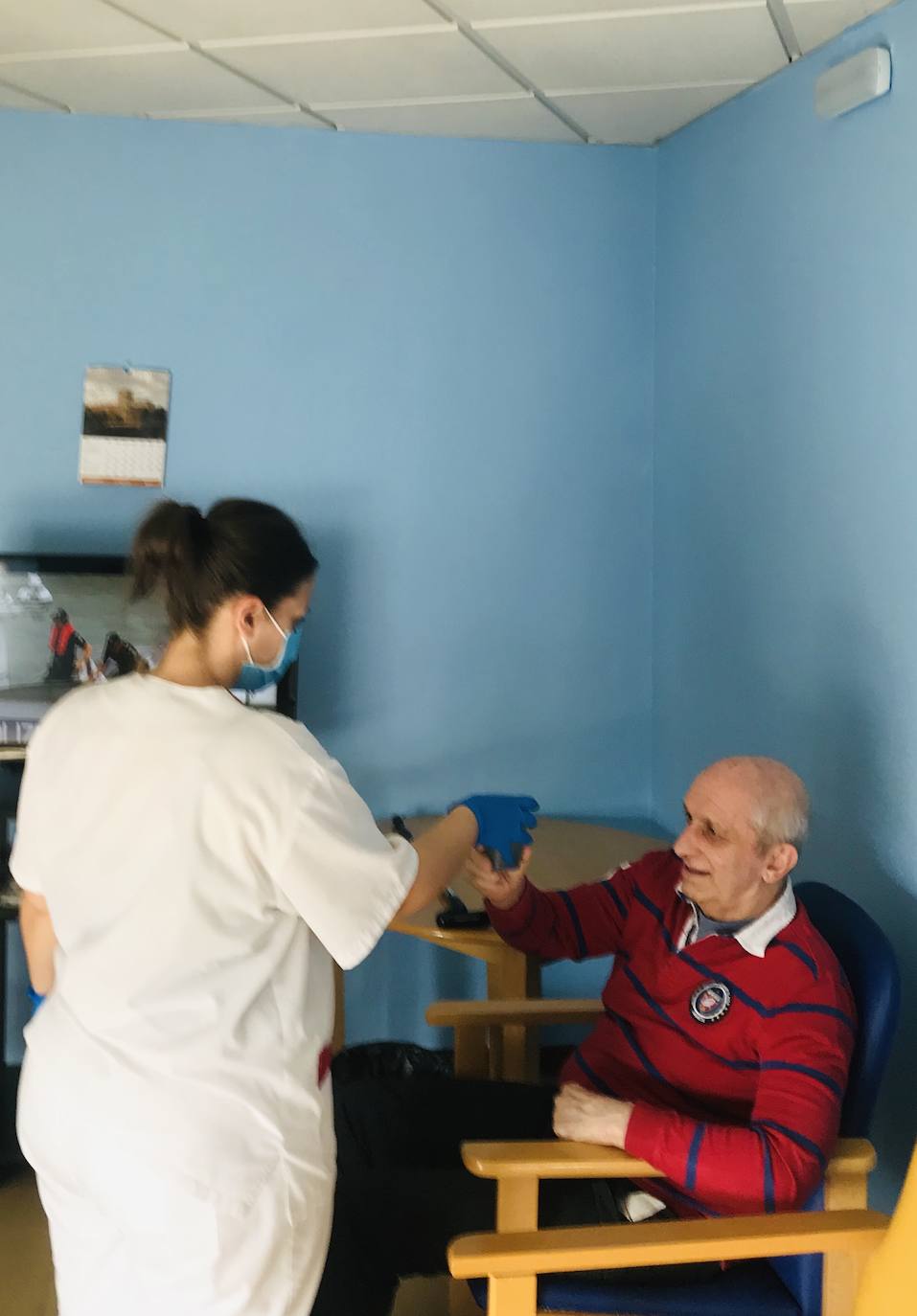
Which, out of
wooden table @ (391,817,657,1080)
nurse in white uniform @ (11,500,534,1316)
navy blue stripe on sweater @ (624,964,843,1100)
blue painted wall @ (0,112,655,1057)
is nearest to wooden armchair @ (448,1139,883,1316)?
navy blue stripe on sweater @ (624,964,843,1100)

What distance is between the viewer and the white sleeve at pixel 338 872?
1306mm

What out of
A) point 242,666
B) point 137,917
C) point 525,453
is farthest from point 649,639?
point 137,917

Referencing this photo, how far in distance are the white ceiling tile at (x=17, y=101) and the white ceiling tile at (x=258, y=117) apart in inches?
9.7

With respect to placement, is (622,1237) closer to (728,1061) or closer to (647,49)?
(728,1061)

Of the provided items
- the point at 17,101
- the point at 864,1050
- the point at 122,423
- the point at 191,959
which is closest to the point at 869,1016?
the point at 864,1050

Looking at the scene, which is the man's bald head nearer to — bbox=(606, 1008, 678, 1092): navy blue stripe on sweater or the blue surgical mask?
bbox=(606, 1008, 678, 1092): navy blue stripe on sweater

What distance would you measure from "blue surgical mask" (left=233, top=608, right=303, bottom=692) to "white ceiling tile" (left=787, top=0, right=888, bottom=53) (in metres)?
1.35

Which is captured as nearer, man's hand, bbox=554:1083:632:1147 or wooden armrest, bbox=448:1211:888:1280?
wooden armrest, bbox=448:1211:888:1280

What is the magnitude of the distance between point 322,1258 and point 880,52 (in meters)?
1.98

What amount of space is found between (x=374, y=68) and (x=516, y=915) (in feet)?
5.53

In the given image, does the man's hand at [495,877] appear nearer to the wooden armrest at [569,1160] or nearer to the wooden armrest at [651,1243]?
the wooden armrest at [569,1160]

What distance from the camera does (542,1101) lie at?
72.1 inches

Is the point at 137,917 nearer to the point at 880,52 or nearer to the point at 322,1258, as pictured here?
the point at 322,1258

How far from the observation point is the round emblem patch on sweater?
5.25 ft
